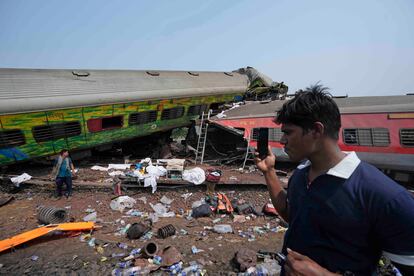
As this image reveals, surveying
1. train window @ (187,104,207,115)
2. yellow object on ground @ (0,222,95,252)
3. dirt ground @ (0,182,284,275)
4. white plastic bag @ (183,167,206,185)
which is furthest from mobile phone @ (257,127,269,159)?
train window @ (187,104,207,115)

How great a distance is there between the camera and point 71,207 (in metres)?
7.95

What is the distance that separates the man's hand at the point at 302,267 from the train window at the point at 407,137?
30.5 feet

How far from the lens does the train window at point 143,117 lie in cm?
1241

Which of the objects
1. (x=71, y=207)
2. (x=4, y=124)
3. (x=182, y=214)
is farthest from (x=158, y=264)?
(x=4, y=124)

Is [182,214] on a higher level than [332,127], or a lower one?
lower

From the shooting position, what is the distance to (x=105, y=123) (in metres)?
11.6

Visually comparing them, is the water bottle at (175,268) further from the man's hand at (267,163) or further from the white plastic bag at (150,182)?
the white plastic bag at (150,182)

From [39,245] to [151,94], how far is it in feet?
28.2

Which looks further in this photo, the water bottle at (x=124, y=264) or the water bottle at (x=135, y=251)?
the water bottle at (x=135, y=251)

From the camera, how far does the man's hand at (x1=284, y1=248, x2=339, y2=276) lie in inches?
53.6

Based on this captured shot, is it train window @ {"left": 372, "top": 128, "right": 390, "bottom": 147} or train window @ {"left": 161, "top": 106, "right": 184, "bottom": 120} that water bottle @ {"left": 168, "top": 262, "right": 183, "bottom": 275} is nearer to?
train window @ {"left": 372, "top": 128, "right": 390, "bottom": 147}

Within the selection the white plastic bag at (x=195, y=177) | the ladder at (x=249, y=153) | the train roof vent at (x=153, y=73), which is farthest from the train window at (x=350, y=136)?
the train roof vent at (x=153, y=73)

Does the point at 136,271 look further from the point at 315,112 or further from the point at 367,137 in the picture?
the point at 367,137

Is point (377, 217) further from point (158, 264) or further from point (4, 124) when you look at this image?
point (4, 124)
